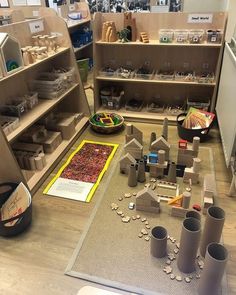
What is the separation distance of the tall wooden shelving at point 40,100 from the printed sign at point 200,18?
3.67ft

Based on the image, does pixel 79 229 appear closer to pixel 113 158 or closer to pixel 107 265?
pixel 107 265

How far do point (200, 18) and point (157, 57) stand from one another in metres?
0.53

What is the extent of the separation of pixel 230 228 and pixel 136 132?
1041 millimetres

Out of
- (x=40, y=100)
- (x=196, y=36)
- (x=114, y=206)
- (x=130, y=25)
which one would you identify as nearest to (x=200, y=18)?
(x=196, y=36)

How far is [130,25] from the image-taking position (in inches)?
99.9

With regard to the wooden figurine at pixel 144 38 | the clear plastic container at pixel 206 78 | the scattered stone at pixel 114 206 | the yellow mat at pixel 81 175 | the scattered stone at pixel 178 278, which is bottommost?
the scattered stone at pixel 178 278

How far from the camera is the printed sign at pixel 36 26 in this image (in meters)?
2.19

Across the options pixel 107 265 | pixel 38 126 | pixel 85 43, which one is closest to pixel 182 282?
pixel 107 265

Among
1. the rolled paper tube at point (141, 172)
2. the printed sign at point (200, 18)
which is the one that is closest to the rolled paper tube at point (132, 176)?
the rolled paper tube at point (141, 172)

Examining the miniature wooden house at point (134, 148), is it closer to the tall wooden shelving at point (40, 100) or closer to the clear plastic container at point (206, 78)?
the tall wooden shelving at point (40, 100)

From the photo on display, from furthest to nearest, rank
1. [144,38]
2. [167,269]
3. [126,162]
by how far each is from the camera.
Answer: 1. [144,38]
2. [126,162]
3. [167,269]

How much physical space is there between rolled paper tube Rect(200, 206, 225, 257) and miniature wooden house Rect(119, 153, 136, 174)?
74 cm

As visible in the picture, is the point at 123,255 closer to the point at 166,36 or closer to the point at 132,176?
the point at 132,176

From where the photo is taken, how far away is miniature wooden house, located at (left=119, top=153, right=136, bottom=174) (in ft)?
6.51
